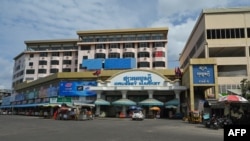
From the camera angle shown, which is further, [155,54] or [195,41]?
[155,54]

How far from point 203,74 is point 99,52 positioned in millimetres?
37287

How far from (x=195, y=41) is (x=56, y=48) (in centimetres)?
4277

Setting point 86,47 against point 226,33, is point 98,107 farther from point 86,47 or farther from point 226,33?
point 86,47

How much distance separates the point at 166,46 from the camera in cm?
7412

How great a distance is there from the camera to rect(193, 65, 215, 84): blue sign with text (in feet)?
146

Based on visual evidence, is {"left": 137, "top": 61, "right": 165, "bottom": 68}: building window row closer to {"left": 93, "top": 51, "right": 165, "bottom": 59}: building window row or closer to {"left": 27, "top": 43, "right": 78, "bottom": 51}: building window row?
{"left": 93, "top": 51, "right": 165, "bottom": 59}: building window row

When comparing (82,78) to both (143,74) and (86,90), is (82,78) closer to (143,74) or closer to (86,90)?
(86,90)

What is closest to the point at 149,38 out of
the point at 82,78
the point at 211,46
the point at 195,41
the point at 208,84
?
the point at 195,41

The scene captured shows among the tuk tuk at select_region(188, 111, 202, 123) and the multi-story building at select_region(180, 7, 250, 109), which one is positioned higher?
the multi-story building at select_region(180, 7, 250, 109)

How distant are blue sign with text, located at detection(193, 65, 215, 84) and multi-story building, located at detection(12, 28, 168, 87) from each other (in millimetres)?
24435

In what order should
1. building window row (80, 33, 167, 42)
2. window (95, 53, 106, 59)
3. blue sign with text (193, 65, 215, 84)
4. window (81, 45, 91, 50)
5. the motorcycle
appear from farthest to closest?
1. window (81, 45, 91, 50)
2. window (95, 53, 106, 59)
3. building window row (80, 33, 167, 42)
4. blue sign with text (193, 65, 215, 84)
5. the motorcycle

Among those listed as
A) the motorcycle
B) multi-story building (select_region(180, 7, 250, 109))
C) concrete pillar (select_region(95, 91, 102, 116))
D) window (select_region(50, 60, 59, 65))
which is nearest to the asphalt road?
the motorcycle

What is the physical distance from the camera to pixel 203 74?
44656 millimetres

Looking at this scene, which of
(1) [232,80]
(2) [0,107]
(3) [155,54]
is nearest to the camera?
(1) [232,80]
